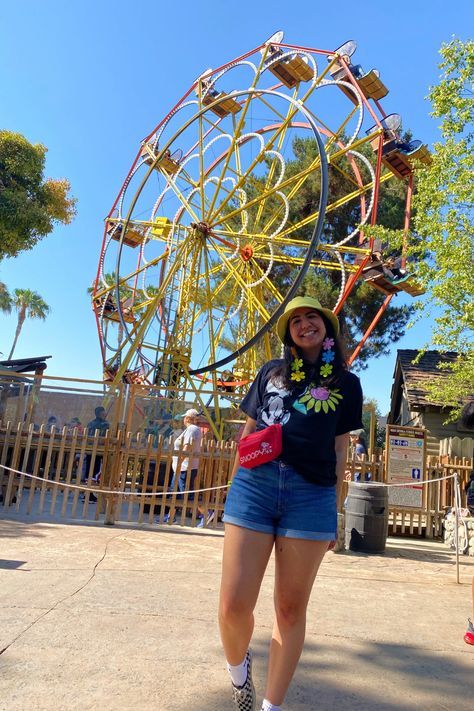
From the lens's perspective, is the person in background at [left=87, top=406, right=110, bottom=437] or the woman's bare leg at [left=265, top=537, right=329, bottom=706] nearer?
the woman's bare leg at [left=265, top=537, right=329, bottom=706]

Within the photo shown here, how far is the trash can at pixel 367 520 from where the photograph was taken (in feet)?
22.2

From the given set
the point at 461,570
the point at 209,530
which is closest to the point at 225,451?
the point at 209,530

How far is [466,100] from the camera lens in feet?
29.8

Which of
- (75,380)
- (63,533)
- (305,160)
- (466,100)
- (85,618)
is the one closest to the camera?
(85,618)

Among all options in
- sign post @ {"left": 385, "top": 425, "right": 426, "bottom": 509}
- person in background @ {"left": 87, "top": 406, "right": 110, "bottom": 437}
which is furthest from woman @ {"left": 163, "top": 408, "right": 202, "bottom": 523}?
sign post @ {"left": 385, "top": 425, "right": 426, "bottom": 509}

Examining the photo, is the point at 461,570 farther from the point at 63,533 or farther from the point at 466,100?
the point at 466,100

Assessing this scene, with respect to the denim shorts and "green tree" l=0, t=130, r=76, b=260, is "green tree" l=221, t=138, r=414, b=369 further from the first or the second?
the denim shorts

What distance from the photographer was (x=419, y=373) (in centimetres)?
1608

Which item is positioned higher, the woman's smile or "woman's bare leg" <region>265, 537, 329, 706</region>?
the woman's smile

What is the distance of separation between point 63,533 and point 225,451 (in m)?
2.40

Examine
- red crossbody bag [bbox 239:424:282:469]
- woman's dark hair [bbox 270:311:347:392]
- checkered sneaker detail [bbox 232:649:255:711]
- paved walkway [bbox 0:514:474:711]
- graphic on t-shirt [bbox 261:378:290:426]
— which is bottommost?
paved walkway [bbox 0:514:474:711]

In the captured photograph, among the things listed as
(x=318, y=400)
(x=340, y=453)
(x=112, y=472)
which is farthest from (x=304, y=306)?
(x=112, y=472)

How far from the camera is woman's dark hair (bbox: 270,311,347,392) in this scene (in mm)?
2184

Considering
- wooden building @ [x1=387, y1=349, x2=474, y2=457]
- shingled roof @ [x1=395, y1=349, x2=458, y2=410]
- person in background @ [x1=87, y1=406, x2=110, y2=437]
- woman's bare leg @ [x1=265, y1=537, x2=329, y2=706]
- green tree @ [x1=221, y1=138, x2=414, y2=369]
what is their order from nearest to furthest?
woman's bare leg @ [x1=265, y1=537, x2=329, y2=706] < person in background @ [x1=87, y1=406, x2=110, y2=437] < wooden building @ [x1=387, y1=349, x2=474, y2=457] < shingled roof @ [x1=395, y1=349, x2=458, y2=410] < green tree @ [x1=221, y1=138, x2=414, y2=369]
